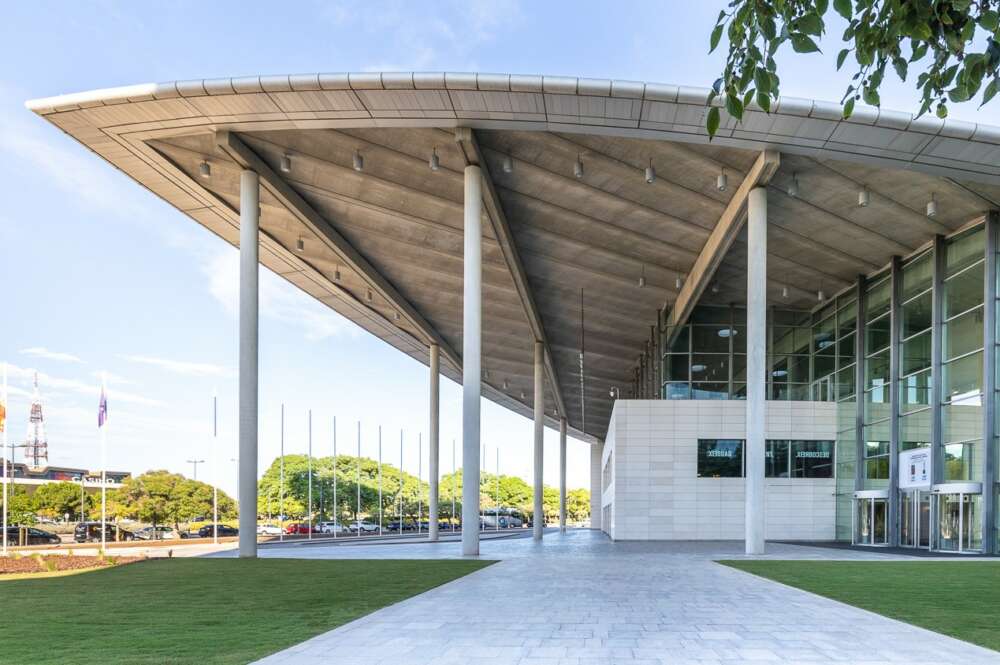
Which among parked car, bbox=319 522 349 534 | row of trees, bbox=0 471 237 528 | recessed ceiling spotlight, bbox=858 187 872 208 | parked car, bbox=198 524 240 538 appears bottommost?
parked car, bbox=319 522 349 534

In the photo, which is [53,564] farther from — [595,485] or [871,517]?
[595,485]

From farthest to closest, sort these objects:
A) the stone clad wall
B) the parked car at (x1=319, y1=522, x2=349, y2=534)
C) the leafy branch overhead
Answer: the parked car at (x1=319, y1=522, x2=349, y2=534) < the stone clad wall < the leafy branch overhead

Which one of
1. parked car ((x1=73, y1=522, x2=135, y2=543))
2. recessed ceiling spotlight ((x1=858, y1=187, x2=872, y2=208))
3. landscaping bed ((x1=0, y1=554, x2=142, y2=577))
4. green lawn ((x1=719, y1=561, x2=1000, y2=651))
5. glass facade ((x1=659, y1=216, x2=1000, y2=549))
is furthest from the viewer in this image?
parked car ((x1=73, y1=522, x2=135, y2=543))

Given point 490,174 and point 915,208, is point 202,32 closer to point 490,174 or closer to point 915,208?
point 490,174

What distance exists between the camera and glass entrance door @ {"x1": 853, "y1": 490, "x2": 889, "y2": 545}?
2873 cm

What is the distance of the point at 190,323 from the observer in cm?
5944

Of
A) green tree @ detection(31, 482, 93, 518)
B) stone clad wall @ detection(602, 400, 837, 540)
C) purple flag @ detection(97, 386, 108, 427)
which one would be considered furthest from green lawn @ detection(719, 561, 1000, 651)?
green tree @ detection(31, 482, 93, 518)

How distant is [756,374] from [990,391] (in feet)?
20.6

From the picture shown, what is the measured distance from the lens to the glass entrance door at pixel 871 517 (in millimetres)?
28734

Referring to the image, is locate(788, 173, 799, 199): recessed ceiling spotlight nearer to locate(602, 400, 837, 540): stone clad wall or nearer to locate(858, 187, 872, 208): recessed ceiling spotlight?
locate(858, 187, 872, 208): recessed ceiling spotlight

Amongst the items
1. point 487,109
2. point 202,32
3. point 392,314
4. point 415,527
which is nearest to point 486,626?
point 487,109

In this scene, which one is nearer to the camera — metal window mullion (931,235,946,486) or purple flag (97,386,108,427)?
metal window mullion (931,235,946,486)

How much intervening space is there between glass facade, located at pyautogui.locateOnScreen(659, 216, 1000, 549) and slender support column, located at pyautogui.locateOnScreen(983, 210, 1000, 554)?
0.03m

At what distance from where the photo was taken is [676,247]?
29562mm
